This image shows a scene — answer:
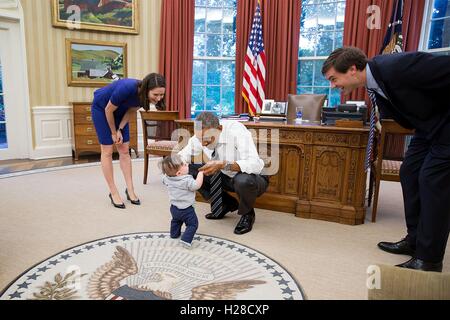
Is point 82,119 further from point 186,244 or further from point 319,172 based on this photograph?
point 319,172

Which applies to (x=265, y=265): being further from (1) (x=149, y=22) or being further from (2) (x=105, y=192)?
(1) (x=149, y=22)

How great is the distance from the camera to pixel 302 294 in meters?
1.89

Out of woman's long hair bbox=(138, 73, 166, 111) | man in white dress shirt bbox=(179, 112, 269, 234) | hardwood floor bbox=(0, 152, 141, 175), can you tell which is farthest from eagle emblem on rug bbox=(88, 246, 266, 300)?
hardwood floor bbox=(0, 152, 141, 175)

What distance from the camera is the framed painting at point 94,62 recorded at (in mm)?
6062

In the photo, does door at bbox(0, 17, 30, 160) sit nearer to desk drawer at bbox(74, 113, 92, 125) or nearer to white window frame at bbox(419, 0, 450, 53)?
desk drawer at bbox(74, 113, 92, 125)

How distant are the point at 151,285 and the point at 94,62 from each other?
5383mm

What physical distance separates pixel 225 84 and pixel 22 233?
5.15 metres

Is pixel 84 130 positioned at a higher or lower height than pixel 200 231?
higher

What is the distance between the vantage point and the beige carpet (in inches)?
84.5

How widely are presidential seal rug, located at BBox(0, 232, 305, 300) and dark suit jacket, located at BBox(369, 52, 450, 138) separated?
1206mm

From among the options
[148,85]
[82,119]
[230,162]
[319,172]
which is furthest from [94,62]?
[319,172]

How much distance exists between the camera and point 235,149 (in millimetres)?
2848
